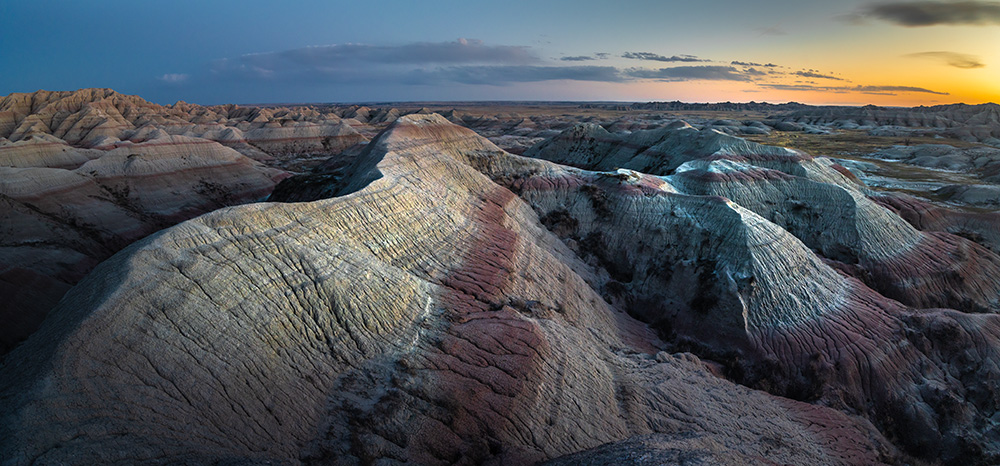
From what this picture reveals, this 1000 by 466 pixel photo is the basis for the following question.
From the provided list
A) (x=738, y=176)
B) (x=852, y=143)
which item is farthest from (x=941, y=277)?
(x=852, y=143)

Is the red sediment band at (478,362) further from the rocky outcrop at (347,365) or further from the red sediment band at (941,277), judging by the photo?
the red sediment band at (941,277)

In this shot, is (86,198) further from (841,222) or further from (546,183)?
(841,222)

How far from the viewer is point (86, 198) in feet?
123

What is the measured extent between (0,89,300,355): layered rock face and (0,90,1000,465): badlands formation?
0.30 m

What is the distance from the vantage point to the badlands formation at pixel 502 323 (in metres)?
11.0

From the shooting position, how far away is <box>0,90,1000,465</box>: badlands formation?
35.9 feet

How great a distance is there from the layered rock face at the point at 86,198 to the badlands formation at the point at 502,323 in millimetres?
296

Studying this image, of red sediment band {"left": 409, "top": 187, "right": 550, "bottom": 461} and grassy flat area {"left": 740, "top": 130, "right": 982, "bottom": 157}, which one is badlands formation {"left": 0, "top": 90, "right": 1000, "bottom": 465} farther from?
grassy flat area {"left": 740, "top": 130, "right": 982, "bottom": 157}

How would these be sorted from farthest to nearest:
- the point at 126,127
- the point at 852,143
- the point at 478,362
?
the point at 852,143 < the point at 126,127 < the point at 478,362

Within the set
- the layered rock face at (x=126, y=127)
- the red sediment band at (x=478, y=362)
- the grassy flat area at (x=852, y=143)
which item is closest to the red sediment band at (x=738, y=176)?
the red sediment band at (x=478, y=362)

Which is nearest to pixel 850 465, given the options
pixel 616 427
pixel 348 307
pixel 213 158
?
pixel 616 427

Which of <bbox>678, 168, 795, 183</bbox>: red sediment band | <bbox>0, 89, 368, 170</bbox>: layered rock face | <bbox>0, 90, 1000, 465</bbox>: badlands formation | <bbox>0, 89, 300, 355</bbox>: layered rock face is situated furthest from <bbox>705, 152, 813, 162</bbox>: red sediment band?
<bbox>0, 89, 368, 170</bbox>: layered rock face

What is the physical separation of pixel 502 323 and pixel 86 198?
4054cm

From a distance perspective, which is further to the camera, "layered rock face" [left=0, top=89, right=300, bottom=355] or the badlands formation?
"layered rock face" [left=0, top=89, right=300, bottom=355]
